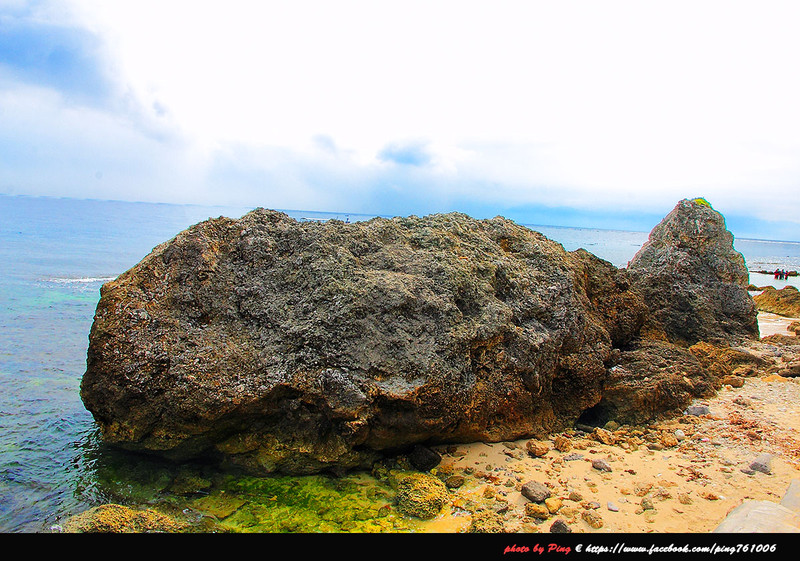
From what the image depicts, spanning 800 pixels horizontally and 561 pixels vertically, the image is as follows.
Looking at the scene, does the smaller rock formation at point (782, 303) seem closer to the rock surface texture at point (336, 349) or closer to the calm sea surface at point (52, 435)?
the rock surface texture at point (336, 349)

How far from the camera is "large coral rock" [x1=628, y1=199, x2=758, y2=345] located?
10.1 meters

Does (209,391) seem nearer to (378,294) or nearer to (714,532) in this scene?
(378,294)

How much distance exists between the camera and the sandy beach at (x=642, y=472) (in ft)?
15.5

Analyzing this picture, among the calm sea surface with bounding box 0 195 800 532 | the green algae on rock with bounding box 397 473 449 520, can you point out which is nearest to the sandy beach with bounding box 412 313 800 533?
the green algae on rock with bounding box 397 473 449 520

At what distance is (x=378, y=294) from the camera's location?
5.94m

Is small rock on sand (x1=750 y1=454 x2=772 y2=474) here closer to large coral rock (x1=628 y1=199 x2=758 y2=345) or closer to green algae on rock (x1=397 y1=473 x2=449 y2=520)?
green algae on rock (x1=397 y1=473 x2=449 y2=520)

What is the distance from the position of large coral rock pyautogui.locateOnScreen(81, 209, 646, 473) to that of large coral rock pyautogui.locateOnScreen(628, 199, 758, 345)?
4314mm

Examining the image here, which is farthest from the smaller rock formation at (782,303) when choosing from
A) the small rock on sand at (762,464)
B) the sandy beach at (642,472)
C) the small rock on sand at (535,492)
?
the small rock on sand at (535,492)

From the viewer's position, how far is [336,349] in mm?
5621

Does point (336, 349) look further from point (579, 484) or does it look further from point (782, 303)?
point (782, 303)

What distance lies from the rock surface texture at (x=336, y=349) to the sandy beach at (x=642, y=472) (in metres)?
0.47

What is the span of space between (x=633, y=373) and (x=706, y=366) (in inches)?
87.6
